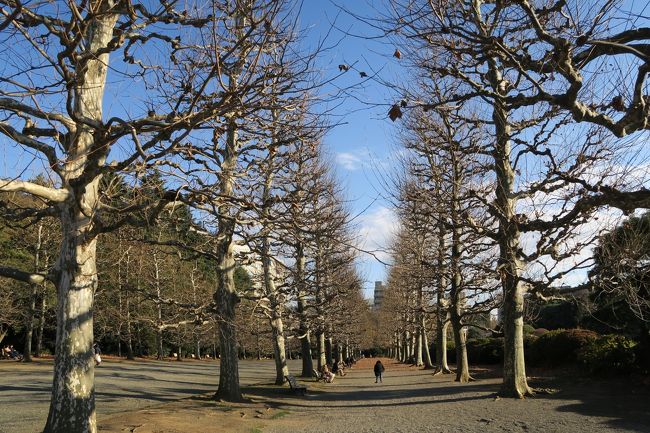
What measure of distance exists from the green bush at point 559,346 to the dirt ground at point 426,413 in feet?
9.78

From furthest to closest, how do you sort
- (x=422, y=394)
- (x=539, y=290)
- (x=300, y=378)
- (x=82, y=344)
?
(x=300, y=378) → (x=422, y=394) → (x=539, y=290) → (x=82, y=344)

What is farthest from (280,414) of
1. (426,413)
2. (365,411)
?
(426,413)

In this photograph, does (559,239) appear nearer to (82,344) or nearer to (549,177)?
(549,177)

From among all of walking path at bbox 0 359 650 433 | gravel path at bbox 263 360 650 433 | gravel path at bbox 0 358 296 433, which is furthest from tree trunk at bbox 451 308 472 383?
gravel path at bbox 0 358 296 433

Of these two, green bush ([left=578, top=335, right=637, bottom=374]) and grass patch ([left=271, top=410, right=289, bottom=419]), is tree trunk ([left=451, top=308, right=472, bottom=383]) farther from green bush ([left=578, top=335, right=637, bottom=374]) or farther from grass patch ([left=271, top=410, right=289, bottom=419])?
grass patch ([left=271, top=410, right=289, bottom=419])

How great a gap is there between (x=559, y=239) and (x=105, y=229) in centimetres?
1178

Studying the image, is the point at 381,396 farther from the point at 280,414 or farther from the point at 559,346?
the point at 559,346

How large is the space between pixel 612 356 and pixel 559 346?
533 centimetres

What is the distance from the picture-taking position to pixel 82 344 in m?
7.42

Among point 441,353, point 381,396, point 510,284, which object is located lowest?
point 381,396

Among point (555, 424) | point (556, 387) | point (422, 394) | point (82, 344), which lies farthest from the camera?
point (422, 394)

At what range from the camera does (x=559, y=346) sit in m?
22.0

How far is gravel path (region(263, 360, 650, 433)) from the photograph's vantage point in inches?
445

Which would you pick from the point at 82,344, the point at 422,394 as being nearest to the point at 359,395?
the point at 422,394
